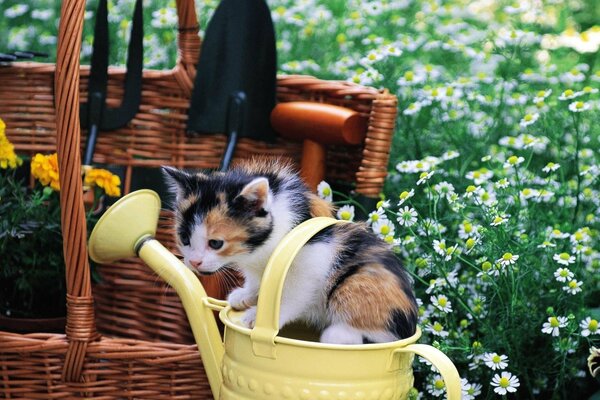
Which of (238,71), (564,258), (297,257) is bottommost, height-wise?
(564,258)


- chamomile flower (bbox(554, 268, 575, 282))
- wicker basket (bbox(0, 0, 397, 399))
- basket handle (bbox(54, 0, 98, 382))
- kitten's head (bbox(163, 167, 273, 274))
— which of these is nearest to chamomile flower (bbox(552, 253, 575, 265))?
chamomile flower (bbox(554, 268, 575, 282))

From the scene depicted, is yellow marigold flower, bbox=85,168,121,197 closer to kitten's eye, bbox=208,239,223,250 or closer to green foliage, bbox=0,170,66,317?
green foliage, bbox=0,170,66,317

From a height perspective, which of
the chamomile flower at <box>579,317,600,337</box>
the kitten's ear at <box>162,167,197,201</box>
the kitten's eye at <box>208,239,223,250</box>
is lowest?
the chamomile flower at <box>579,317,600,337</box>

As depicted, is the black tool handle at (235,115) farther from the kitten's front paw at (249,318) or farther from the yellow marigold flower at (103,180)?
the kitten's front paw at (249,318)

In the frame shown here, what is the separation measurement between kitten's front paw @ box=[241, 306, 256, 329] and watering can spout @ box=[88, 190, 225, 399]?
79 mm

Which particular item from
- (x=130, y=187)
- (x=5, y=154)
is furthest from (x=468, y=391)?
(x=5, y=154)

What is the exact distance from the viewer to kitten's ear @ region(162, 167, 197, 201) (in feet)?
4.83

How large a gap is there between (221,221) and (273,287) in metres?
0.20

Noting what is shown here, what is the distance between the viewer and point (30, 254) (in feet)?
6.29

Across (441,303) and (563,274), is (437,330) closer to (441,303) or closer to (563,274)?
(441,303)

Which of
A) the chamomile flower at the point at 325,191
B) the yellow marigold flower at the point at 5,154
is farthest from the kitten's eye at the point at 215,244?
the yellow marigold flower at the point at 5,154

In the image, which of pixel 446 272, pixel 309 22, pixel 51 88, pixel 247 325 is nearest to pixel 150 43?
pixel 309 22

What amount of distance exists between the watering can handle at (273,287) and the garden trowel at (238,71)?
2.83 ft

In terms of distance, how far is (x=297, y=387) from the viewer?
1.30 meters
